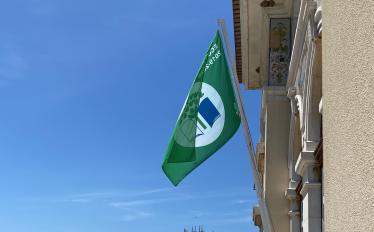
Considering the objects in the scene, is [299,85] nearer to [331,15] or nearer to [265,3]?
[265,3]

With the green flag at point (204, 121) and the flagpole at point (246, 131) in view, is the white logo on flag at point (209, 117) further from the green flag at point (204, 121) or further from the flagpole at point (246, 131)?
the flagpole at point (246, 131)

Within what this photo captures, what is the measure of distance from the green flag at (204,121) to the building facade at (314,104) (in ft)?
3.44

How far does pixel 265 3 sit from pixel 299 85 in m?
2.04

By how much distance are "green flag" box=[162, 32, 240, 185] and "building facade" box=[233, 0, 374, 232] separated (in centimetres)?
105

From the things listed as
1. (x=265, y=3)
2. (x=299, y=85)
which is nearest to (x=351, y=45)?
(x=299, y=85)

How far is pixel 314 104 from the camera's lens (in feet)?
27.1

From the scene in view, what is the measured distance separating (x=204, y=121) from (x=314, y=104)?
1419 millimetres

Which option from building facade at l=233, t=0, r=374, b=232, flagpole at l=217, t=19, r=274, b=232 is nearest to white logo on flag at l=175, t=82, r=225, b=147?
flagpole at l=217, t=19, r=274, b=232

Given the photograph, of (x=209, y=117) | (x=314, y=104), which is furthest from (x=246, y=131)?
(x=314, y=104)

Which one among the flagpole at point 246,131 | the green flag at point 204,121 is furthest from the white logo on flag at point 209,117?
the flagpole at point 246,131

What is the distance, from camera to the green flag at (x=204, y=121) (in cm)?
801

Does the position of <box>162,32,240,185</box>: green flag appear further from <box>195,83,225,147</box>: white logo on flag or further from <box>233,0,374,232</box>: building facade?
<box>233,0,374,232</box>: building facade

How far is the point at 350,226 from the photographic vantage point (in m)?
3.10

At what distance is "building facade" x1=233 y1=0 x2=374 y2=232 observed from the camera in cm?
285
